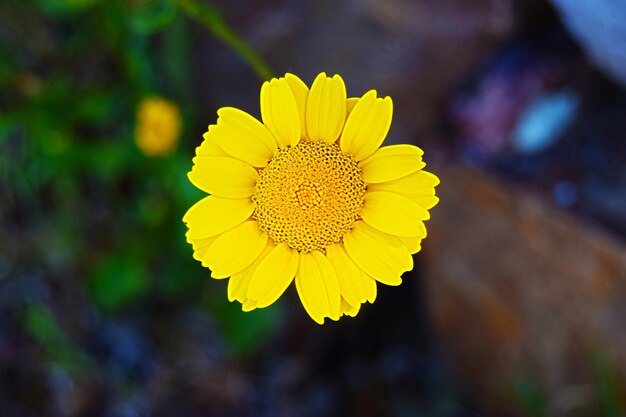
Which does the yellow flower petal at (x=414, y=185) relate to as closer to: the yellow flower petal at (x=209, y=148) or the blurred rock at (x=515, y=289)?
the yellow flower petal at (x=209, y=148)

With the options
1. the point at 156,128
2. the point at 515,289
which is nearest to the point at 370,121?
the point at 156,128

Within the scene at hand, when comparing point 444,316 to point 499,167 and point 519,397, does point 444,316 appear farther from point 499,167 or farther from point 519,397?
point 499,167

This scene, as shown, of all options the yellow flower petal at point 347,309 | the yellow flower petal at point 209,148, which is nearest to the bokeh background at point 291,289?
the yellow flower petal at point 209,148

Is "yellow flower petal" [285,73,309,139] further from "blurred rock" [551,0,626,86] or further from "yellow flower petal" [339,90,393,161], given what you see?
"blurred rock" [551,0,626,86]

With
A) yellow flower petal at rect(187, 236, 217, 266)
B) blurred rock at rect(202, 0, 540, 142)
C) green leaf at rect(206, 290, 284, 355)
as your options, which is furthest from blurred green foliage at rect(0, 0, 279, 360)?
yellow flower petal at rect(187, 236, 217, 266)

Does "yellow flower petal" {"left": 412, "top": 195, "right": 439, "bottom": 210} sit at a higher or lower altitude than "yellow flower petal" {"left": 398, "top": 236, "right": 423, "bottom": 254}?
higher

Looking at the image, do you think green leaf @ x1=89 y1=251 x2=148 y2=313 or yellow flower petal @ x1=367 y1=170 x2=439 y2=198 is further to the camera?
green leaf @ x1=89 y1=251 x2=148 y2=313
